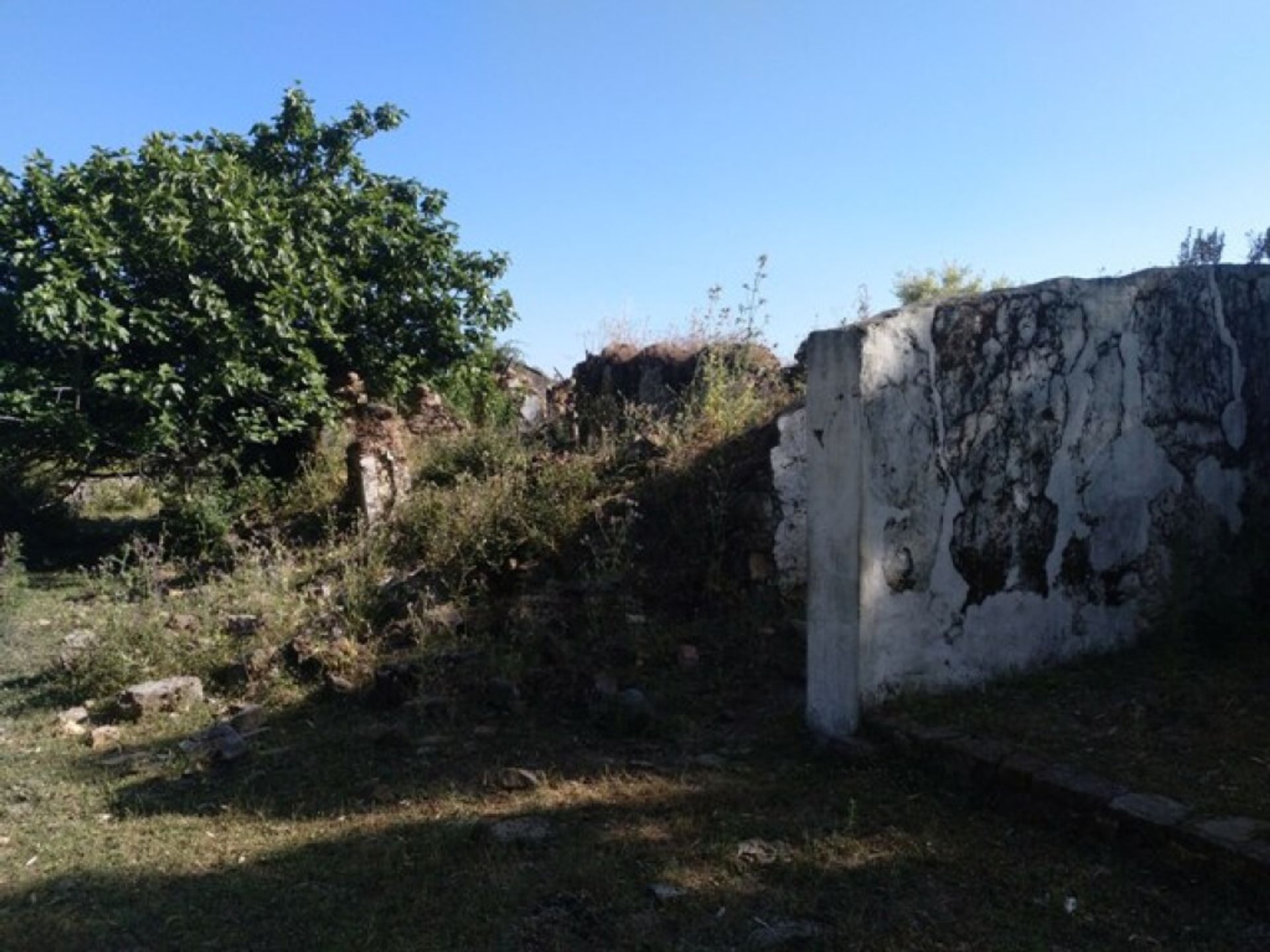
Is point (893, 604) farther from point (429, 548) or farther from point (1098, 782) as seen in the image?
point (429, 548)

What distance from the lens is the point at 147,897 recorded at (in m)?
3.38

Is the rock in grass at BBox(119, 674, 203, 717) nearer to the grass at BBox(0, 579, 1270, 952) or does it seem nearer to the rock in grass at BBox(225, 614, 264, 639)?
the grass at BBox(0, 579, 1270, 952)

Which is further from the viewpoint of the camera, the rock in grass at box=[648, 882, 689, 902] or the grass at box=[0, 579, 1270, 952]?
the rock in grass at box=[648, 882, 689, 902]

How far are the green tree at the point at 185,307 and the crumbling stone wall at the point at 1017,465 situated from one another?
268 inches

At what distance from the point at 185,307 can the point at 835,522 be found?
7.35m

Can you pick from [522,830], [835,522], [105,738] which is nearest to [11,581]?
[105,738]

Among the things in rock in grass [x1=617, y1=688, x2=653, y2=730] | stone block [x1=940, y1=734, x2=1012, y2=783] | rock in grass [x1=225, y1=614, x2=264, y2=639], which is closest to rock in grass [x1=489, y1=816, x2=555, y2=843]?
rock in grass [x1=617, y1=688, x2=653, y2=730]

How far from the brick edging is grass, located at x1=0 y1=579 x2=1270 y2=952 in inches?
3.9

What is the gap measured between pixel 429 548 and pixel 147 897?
3.97 meters

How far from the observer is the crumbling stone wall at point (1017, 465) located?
14.4ft

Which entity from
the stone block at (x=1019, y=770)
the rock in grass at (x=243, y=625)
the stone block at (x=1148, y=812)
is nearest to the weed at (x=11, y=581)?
the rock in grass at (x=243, y=625)

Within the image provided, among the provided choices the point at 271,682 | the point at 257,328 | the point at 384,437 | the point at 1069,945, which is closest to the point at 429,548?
the point at 271,682

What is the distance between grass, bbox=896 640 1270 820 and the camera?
143 inches

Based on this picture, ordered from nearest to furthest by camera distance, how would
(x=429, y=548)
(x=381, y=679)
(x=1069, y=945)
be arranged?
(x=1069, y=945)
(x=381, y=679)
(x=429, y=548)
